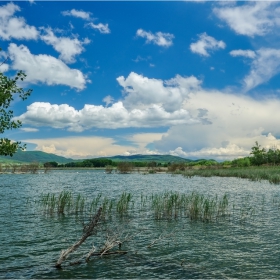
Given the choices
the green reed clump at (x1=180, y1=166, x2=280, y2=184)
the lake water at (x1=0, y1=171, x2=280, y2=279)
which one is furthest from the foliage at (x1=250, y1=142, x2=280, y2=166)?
the lake water at (x1=0, y1=171, x2=280, y2=279)

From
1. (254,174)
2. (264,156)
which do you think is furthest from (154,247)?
(264,156)

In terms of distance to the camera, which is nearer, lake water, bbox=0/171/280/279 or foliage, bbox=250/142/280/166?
lake water, bbox=0/171/280/279

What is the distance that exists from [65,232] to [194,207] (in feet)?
35.2

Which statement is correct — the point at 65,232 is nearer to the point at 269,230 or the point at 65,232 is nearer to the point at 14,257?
the point at 14,257

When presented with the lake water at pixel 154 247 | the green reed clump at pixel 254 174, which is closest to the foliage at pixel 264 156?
the green reed clump at pixel 254 174

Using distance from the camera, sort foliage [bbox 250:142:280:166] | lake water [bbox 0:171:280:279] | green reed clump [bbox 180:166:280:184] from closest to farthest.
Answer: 1. lake water [bbox 0:171:280:279]
2. green reed clump [bbox 180:166:280:184]
3. foliage [bbox 250:142:280:166]

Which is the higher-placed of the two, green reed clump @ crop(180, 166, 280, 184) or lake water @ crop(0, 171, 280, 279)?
green reed clump @ crop(180, 166, 280, 184)

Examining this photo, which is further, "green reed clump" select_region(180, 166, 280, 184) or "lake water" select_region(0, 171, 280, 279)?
"green reed clump" select_region(180, 166, 280, 184)

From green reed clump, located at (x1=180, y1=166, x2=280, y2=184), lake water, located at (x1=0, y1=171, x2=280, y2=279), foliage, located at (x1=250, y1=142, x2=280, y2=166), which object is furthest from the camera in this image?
foliage, located at (x1=250, y1=142, x2=280, y2=166)

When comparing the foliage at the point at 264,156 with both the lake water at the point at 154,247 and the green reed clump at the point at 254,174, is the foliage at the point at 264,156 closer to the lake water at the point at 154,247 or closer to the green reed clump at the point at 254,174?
the green reed clump at the point at 254,174

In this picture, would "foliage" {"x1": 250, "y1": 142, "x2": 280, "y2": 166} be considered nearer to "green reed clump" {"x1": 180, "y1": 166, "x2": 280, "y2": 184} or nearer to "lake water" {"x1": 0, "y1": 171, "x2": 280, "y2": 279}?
"green reed clump" {"x1": 180, "y1": 166, "x2": 280, "y2": 184}

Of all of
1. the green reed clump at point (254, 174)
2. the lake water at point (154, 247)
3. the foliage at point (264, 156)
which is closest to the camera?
the lake water at point (154, 247)

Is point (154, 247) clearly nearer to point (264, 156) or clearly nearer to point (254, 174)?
point (254, 174)

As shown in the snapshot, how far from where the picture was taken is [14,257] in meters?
15.6
